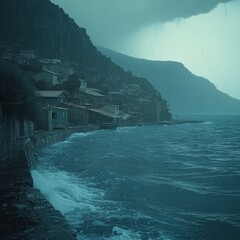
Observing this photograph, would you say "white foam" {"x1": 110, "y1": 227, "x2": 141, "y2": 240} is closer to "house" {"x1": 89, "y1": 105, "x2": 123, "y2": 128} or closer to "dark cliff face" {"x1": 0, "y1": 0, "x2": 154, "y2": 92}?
"house" {"x1": 89, "y1": 105, "x2": 123, "y2": 128}

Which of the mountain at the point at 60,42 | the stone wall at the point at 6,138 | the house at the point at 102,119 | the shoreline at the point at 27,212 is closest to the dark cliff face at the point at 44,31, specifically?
the mountain at the point at 60,42

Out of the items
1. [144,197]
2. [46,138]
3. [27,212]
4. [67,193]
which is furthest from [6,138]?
[46,138]

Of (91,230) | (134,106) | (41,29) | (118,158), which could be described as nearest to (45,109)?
(118,158)

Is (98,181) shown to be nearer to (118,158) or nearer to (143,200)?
(143,200)

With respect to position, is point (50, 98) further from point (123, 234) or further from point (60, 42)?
point (60, 42)

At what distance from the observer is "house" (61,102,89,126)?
62.7 meters

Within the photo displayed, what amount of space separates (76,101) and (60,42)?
64.5 meters

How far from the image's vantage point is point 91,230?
11734 millimetres

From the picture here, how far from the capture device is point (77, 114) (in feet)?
211

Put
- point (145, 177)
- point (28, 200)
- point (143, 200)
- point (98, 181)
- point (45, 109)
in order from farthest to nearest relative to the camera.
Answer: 1. point (45, 109)
2. point (145, 177)
3. point (98, 181)
4. point (143, 200)
5. point (28, 200)

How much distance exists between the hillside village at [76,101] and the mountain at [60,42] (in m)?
1.19

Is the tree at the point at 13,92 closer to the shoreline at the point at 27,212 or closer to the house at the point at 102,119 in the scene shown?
the shoreline at the point at 27,212

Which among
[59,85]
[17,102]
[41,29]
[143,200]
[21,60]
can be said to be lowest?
[143,200]

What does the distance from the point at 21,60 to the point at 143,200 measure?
7564 cm
